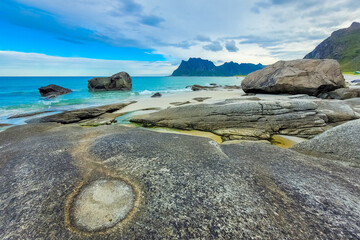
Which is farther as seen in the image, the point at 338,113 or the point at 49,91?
the point at 49,91

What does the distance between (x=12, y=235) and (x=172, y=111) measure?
11.1m

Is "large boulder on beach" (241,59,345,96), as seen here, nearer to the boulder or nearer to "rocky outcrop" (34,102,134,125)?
"rocky outcrop" (34,102,134,125)

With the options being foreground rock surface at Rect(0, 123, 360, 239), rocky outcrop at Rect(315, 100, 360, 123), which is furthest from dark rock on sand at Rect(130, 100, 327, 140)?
foreground rock surface at Rect(0, 123, 360, 239)

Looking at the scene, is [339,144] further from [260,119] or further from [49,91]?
[49,91]

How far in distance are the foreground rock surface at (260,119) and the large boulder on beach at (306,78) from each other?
10382 millimetres

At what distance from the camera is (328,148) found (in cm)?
714

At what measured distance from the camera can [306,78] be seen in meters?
21.9

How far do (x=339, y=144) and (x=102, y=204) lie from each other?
28.9 ft

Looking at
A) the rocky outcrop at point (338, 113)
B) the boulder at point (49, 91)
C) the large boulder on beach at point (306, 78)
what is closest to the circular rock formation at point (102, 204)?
the rocky outcrop at point (338, 113)

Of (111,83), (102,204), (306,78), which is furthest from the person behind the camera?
(111,83)

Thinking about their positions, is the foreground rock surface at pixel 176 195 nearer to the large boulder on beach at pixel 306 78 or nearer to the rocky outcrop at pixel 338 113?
the rocky outcrop at pixel 338 113

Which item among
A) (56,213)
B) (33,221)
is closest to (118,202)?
(56,213)

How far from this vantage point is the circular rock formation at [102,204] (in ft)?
11.8

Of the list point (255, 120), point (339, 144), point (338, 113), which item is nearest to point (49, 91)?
point (255, 120)
